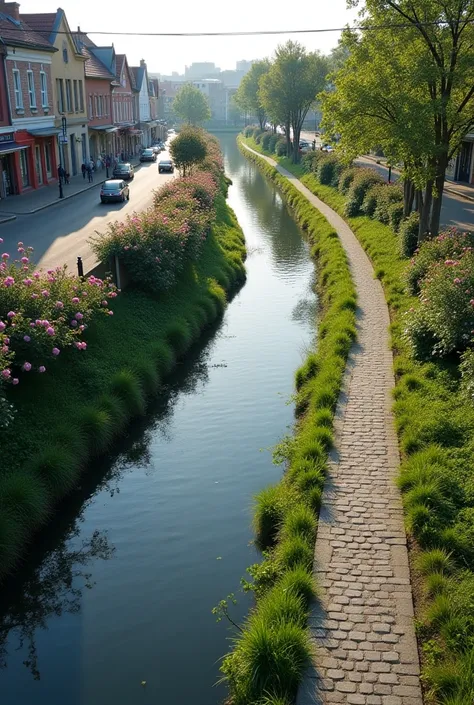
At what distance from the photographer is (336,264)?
23.4 m

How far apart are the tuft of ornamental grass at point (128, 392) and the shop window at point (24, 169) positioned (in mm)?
24411

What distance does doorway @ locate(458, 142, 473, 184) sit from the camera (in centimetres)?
4444

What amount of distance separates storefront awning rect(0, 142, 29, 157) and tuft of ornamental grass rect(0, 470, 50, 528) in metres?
23.6

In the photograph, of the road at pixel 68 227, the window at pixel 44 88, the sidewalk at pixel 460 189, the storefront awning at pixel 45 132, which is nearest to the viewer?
the road at pixel 68 227

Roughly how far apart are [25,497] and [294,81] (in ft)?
178

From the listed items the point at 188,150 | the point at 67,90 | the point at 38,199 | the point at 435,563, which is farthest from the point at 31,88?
the point at 435,563

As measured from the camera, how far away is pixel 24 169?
3606 centimetres

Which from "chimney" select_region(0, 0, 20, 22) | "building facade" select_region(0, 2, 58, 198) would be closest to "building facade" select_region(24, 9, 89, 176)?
"building facade" select_region(0, 2, 58, 198)

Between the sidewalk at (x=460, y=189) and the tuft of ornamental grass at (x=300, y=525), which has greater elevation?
the sidewalk at (x=460, y=189)

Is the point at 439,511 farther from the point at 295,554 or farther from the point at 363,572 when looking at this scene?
the point at 295,554

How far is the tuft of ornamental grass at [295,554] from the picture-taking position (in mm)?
8297

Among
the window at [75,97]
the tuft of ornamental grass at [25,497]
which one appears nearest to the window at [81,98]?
the window at [75,97]

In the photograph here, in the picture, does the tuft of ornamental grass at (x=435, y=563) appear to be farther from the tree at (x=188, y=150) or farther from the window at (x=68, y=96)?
the window at (x=68, y=96)

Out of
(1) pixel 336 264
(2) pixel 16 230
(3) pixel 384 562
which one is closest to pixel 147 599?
(3) pixel 384 562
